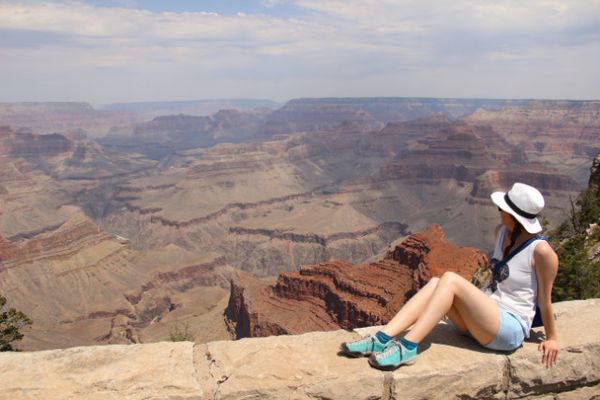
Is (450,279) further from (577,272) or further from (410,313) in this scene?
(577,272)

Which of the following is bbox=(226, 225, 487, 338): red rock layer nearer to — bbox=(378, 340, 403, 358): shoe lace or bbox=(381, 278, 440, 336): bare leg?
bbox=(381, 278, 440, 336): bare leg

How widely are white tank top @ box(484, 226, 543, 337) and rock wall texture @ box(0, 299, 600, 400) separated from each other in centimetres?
43

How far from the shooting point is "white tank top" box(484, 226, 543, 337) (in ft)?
22.1

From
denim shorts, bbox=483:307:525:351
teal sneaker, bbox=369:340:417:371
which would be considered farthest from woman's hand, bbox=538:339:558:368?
teal sneaker, bbox=369:340:417:371

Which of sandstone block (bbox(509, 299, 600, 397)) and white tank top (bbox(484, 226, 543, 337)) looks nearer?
sandstone block (bbox(509, 299, 600, 397))

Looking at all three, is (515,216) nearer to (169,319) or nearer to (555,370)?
(555,370)

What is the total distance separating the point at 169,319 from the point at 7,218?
129m

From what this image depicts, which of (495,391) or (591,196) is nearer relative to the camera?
(495,391)

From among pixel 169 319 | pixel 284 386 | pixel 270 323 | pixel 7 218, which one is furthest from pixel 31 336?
pixel 7 218

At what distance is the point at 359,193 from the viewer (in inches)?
6988

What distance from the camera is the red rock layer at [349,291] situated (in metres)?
41.5

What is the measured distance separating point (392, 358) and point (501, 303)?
1.95 metres

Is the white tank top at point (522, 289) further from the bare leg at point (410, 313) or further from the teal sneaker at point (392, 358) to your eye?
the teal sneaker at point (392, 358)

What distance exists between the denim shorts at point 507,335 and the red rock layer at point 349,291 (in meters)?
32.6
